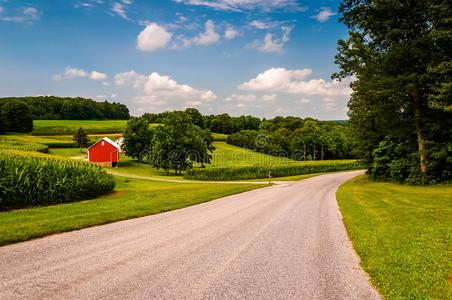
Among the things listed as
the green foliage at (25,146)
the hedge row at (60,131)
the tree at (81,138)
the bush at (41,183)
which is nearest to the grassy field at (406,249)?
the bush at (41,183)

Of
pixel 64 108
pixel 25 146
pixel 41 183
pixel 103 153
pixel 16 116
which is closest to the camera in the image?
pixel 41 183

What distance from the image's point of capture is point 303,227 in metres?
8.48

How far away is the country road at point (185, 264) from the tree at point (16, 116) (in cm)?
8136

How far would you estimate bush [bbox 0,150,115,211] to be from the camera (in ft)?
33.5

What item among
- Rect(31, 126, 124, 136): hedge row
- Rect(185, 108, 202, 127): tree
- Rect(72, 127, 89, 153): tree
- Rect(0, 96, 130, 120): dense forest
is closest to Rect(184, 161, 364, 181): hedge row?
Rect(72, 127, 89, 153): tree

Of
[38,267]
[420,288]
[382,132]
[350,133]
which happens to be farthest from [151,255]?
[350,133]

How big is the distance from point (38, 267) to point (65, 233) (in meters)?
2.57

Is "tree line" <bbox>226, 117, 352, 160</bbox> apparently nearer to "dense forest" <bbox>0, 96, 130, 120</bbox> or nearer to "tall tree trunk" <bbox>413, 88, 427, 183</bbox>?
"tall tree trunk" <bbox>413, 88, 427, 183</bbox>

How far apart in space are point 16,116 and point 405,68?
87.3m

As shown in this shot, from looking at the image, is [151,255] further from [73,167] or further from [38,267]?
[73,167]

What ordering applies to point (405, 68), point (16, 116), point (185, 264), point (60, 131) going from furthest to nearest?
1. point (60, 131)
2. point (16, 116)
3. point (405, 68)
4. point (185, 264)

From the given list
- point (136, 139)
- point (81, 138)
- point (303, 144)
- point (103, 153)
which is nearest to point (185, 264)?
point (103, 153)

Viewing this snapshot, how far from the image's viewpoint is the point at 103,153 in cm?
4778

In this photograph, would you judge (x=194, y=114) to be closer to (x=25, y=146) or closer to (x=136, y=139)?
(x=136, y=139)
